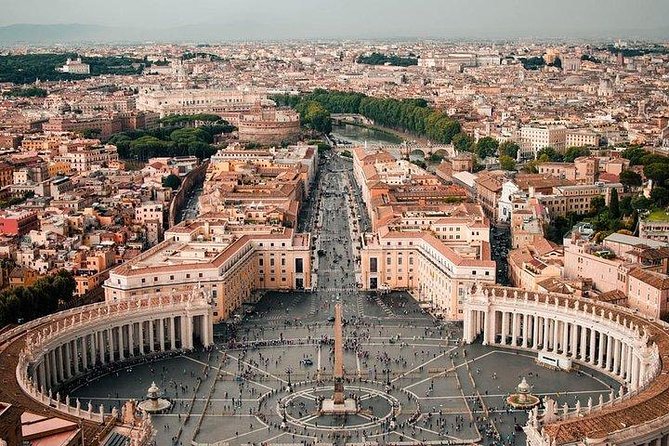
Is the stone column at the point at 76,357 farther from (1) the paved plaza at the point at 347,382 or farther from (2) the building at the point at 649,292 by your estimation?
(2) the building at the point at 649,292

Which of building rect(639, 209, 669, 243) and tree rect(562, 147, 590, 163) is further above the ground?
building rect(639, 209, 669, 243)

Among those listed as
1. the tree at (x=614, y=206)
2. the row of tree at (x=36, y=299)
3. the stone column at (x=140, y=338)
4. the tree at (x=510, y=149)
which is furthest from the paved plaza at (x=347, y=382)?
the tree at (x=510, y=149)

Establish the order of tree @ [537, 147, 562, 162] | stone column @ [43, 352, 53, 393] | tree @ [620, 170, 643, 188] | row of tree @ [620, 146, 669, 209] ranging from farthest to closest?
1. tree @ [537, 147, 562, 162]
2. tree @ [620, 170, 643, 188]
3. row of tree @ [620, 146, 669, 209]
4. stone column @ [43, 352, 53, 393]

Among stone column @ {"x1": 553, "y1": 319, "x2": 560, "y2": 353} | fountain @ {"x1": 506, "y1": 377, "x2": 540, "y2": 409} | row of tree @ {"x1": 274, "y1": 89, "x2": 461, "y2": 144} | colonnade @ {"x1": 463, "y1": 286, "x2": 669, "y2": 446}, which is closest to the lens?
colonnade @ {"x1": 463, "y1": 286, "x2": 669, "y2": 446}

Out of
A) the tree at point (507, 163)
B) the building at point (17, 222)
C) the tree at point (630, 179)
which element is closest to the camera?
the building at point (17, 222)

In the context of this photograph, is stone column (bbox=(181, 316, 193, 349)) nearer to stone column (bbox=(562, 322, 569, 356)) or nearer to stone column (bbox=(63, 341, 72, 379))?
stone column (bbox=(63, 341, 72, 379))

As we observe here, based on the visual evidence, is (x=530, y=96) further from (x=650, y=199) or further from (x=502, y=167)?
(x=650, y=199)

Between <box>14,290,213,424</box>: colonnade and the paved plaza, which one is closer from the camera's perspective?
the paved plaza

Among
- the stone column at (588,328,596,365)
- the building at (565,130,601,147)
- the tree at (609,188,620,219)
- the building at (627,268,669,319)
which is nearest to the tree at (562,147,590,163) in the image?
the building at (565,130,601,147)
